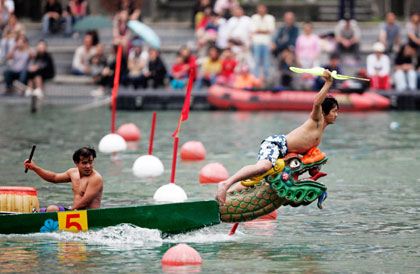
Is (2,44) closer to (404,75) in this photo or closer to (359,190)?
(404,75)

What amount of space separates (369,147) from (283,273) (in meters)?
10.1

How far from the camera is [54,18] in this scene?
104 ft

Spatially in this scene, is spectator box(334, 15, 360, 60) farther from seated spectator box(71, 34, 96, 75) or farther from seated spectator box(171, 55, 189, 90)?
seated spectator box(71, 34, 96, 75)

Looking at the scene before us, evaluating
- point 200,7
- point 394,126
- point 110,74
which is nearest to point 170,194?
point 394,126

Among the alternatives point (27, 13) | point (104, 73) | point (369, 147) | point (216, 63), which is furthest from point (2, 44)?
point (369, 147)

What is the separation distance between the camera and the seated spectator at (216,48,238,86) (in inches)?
1058

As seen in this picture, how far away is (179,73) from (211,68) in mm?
858

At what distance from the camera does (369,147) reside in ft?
60.7

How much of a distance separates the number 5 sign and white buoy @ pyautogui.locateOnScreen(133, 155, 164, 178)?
4884mm

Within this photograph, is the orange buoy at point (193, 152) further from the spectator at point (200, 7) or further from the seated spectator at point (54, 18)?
the seated spectator at point (54, 18)

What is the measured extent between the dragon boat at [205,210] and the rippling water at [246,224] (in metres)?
0.11

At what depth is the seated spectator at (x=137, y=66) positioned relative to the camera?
1084 inches

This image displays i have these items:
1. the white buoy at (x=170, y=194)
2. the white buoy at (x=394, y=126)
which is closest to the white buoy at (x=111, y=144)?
the white buoy at (x=170, y=194)

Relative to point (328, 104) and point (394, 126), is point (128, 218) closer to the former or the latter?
point (328, 104)
